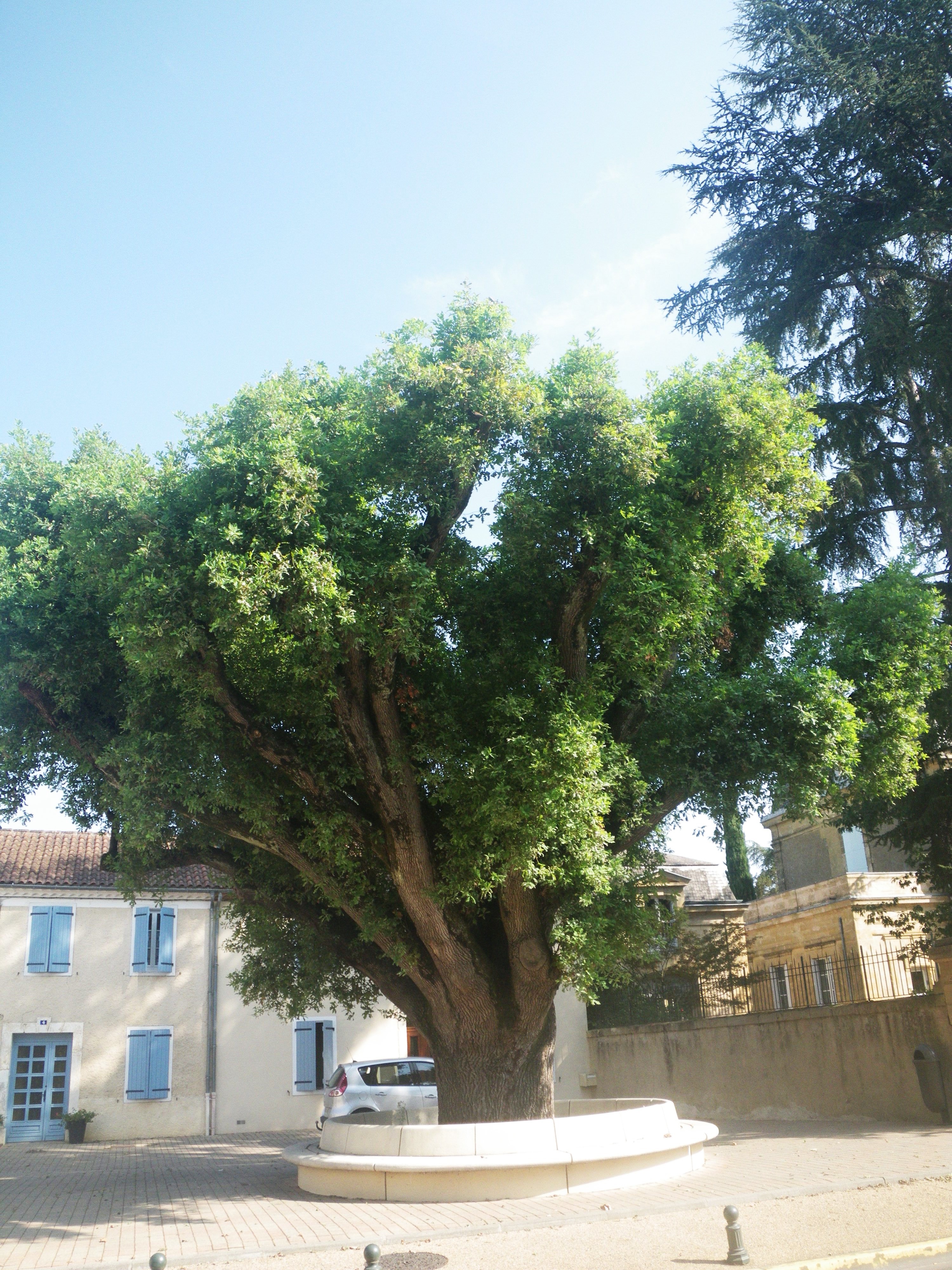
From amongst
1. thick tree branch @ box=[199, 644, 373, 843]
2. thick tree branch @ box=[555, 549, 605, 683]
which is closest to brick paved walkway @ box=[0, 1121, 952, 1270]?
thick tree branch @ box=[199, 644, 373, 843]

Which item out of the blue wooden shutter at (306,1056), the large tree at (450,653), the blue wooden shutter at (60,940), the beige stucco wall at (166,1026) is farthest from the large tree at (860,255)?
the blue wooden shutter at (60,940)

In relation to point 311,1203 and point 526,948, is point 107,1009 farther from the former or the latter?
point 526,948

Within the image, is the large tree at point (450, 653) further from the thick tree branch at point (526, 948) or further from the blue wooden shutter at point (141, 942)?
the blue wooden shutter at point (141, 942)

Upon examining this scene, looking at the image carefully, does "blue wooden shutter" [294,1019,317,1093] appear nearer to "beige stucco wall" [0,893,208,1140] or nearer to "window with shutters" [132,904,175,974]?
"beige stucco wall" [0,893,208,1140]

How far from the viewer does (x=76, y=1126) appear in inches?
792

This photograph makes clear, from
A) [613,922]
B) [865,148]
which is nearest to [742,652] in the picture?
[613,922]

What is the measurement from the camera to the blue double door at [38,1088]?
20.5m

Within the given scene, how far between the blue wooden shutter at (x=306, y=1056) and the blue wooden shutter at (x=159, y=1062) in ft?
9.63

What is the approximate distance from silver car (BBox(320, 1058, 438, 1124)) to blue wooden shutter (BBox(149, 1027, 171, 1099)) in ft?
19.6

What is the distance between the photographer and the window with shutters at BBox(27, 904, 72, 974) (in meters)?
21.1

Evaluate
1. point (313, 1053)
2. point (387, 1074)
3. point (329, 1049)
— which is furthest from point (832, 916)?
point (313, 1053)

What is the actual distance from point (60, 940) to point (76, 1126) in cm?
380

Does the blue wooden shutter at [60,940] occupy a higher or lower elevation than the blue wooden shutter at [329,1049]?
higher

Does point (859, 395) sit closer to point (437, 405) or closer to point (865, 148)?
point (865, 148)
